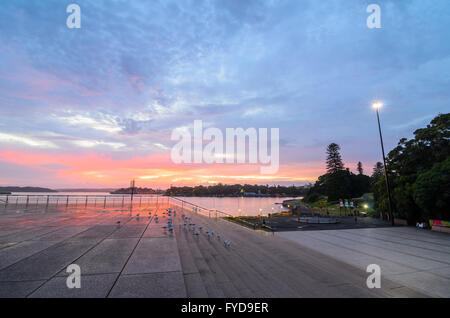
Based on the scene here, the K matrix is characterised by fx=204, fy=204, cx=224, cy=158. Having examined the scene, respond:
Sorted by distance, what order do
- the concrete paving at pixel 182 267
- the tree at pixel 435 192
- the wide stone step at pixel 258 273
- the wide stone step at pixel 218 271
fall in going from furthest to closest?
the tree at pixel 435 192
the wide stone step at pixel 258 273
the wide stone step at pixel 218 271
the concrete paving at pixel 182 267

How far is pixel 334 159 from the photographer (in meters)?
95.7

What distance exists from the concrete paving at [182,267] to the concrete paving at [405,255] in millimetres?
88

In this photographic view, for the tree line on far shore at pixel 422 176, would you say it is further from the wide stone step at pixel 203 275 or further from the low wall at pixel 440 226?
the wide stone step at pixel 203 275

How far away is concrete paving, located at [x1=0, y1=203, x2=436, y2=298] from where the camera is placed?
5844 mm

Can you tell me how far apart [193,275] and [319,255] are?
6850mm

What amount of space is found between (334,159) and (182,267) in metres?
103

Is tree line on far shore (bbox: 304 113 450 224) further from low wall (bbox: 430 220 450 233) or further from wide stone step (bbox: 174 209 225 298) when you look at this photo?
wide stone step (bbox: 174 209 225 298)

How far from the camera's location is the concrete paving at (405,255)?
24.8ft

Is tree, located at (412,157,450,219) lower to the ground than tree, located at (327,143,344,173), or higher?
lower

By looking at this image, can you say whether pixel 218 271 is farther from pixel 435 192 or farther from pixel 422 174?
pixel 422 174

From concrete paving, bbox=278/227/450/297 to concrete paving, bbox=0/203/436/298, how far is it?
0.29 feet

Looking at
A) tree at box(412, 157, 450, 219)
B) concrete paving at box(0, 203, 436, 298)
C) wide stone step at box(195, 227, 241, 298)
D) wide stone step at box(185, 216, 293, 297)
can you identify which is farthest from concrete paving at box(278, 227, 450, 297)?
wide stone step at box(195, 227, 241, 298)

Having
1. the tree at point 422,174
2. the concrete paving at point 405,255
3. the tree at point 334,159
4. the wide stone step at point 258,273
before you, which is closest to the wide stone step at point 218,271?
the wide stone step at point 258,273
